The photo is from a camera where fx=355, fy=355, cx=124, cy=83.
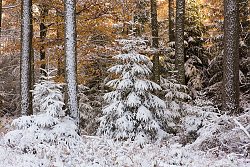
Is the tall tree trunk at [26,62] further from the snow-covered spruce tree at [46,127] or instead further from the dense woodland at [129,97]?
the snow-covered spruce tree at [46,127]

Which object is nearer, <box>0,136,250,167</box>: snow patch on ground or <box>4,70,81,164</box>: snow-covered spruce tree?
<box>0,136,250,167</box>: snow patch on ground

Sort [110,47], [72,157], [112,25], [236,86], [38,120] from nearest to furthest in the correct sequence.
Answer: [72,157] → [38,120] → [236,86] → [110,47] → [112,25]

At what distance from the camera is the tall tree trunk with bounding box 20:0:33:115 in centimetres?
1257

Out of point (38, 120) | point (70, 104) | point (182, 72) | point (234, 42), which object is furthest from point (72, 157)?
point (182, 72)

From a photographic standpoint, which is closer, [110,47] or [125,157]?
[125,157]

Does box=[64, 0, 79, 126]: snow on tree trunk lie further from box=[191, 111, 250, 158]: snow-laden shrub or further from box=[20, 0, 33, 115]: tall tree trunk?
box=[191, 111, 250, 158]: snow-laden shrub

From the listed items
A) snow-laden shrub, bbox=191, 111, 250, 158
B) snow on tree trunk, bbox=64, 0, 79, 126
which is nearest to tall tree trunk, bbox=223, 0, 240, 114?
snow-laden shrub, bbox=191, 111, 250, 158

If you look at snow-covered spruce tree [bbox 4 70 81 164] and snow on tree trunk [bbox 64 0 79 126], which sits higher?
snow on tree trunk [bbox 64 0 79 126]

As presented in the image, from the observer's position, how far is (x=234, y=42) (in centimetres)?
1098

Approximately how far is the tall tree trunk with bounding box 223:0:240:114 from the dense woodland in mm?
31

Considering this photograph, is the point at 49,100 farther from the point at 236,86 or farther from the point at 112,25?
→ the point at 112,25

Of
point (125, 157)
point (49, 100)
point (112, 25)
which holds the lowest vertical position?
point (125, 157)

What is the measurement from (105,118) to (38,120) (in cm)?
313

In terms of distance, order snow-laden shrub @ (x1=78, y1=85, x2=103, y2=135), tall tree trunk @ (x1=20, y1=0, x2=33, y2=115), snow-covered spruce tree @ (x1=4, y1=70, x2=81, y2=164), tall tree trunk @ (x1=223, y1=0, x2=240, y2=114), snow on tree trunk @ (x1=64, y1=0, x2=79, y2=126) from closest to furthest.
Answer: snow-covered spruce tree @ (x1=4, y1=70, x2=81, y2=164) < tall tree trunk @ (x1=223, y1=0, x2=240, y2=114) < snow on tree trunk @ (x1=64, y1=0, x2=79, y2=126) < tall tree trunk @ (x1=20, y1=0, x2=33, y2=115) < snow-laden shrub @ (x1=78, y1=85, x2=103, y2=135)
